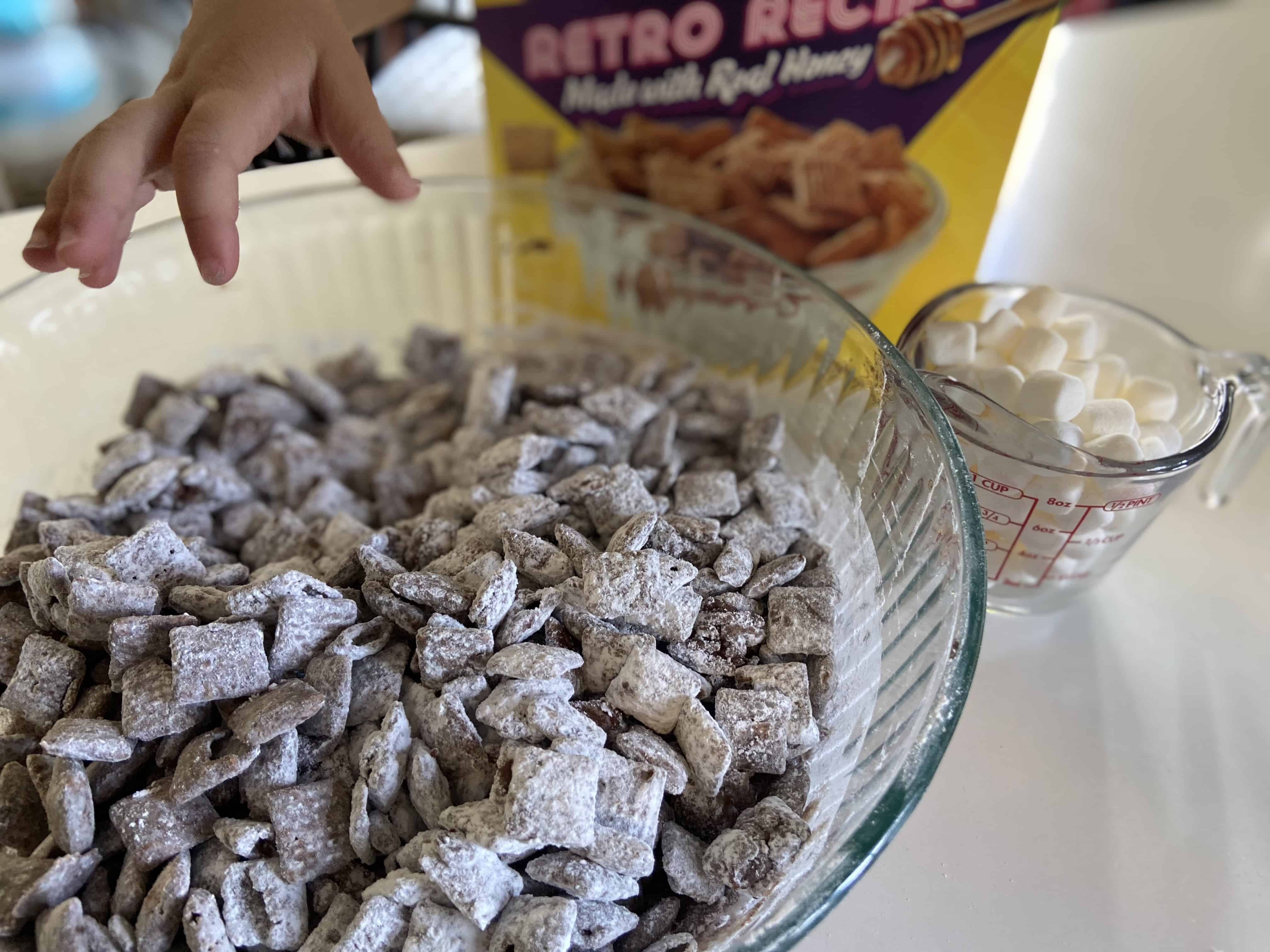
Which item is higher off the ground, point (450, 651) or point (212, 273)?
point (212, 273)

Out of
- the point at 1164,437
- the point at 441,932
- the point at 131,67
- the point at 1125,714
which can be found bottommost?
the point at 1125,714

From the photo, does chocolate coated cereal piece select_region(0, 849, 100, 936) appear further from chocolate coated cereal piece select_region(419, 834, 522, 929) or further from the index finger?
the index finger

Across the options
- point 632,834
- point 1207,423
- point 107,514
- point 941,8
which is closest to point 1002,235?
point 941,8

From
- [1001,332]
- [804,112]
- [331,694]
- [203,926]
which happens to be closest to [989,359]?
[1001,332]

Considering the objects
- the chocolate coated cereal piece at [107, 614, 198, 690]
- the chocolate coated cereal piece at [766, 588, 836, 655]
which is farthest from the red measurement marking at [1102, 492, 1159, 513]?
the chocolate coated cereal piece at [107, 614, 198, 690]

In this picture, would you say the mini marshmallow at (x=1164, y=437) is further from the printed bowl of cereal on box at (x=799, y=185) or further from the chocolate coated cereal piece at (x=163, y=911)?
the chocolate coated cereal piece at (x=163, y=911)

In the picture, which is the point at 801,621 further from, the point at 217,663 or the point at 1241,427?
the point at 1241,427

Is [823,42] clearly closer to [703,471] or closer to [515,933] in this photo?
[703,471]

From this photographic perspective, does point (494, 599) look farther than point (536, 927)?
Yes
